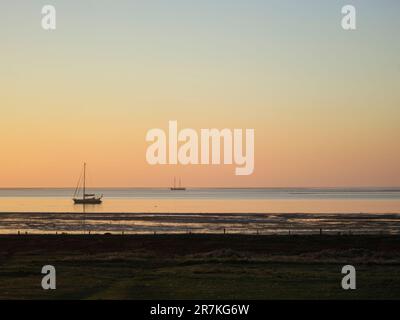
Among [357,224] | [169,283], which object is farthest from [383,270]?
[357,224]

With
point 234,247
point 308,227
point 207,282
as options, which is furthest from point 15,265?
point 308,227

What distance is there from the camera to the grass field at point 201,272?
79.5ft

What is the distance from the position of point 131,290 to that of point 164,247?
26512 millimetres

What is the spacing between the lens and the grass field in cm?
2422

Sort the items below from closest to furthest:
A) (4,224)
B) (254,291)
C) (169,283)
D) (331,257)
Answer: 1. (254,291)
2. (169,283)
3. (331,257)
4. (4,224)

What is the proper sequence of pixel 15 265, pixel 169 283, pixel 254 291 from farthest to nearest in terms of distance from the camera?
1. pixel 15 265
2. pixel 169 283
3. pixel 254 291

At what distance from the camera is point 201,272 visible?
31.3 meters

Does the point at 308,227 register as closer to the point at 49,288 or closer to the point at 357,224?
the point at 357,224

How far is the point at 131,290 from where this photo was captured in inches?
982

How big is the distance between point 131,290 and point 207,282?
4.19 m
